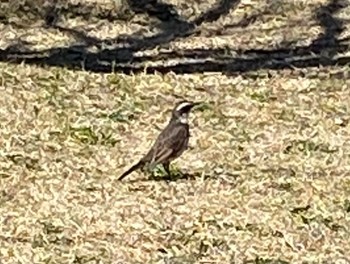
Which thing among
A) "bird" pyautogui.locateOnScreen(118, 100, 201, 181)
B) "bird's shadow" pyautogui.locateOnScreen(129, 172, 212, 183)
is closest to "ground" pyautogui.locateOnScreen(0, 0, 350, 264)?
"bird's shadow" pyautogui.locateOnScreen(129, 172, 212, 183)

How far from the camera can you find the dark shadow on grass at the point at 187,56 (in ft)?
43.4

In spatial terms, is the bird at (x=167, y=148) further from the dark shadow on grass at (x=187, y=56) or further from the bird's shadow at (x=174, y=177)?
the dark shadow on grass at (x=187, y=56)

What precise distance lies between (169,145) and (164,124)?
1.53m

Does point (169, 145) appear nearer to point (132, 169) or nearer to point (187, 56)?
point (132, 169)

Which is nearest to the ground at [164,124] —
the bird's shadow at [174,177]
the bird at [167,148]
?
the bird's shadow at [174,177]

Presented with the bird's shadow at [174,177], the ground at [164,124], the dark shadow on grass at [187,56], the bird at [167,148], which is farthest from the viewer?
the dark shadow on grass at [187,56]

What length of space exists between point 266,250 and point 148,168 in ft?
5.43

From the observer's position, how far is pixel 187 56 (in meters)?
Answer: 13.7

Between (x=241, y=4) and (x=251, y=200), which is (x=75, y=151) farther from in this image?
(x=241, y=4)

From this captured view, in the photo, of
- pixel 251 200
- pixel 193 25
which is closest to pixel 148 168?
pixel 251 200

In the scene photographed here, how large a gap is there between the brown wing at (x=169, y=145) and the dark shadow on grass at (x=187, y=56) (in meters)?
2.92

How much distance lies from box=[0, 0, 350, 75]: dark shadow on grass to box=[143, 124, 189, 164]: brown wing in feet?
9.59

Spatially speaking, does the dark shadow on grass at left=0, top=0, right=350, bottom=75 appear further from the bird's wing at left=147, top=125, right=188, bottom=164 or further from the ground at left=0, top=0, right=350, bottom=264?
the bird's wing at left=147, top=125, right=188, bottom=164

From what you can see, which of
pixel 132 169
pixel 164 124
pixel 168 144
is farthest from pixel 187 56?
pixel 132 169
